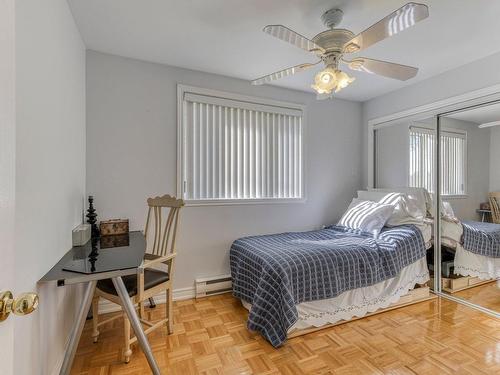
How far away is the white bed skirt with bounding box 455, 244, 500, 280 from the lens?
2453mm

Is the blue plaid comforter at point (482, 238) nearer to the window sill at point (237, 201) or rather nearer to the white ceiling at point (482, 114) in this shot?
the white ceiling at point (482, 114)

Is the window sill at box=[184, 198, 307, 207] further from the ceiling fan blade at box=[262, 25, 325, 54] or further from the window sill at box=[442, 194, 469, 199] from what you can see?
the ceiling fan blade at box=[262, 25, 325, 54]

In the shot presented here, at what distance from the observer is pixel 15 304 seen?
21.9 inches

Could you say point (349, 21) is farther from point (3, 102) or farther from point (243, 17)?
point (3, 102)

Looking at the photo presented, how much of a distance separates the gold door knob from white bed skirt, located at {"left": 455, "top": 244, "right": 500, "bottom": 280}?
11.3 ft

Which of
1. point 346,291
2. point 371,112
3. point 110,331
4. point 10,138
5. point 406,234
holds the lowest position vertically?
point 110,331

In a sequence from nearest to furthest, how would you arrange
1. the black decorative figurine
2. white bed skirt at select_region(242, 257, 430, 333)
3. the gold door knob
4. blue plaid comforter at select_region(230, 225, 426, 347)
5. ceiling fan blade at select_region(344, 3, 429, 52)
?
1. the gold door knob
2. ceiling fan blade at select_region(344, 3, 429, 52)
3. blue plaid comforter at select_region(230, 225, 426, 347)
4. white bed skirt at select_region(242, 257, 430, 333)
5. the black decorative figurine

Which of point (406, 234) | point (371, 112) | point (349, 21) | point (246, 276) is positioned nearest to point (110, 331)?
point (246, 276)

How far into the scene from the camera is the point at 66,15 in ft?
5.81

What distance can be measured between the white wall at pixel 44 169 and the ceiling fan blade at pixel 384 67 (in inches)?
75.5

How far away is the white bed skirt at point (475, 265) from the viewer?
8.05 ft

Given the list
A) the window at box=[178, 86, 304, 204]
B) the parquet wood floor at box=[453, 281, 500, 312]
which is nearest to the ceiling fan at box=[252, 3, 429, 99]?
the window at box=[178, 86, 304, 204]

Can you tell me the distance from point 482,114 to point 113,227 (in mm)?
3666

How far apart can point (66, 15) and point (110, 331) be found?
2.43 metres
